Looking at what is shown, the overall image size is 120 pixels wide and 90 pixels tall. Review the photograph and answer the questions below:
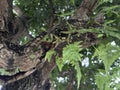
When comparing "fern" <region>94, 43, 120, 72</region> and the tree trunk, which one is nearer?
"fern" <region>94, 43, 120, 72</region>

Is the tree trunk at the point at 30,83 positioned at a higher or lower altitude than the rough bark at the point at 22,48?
lower

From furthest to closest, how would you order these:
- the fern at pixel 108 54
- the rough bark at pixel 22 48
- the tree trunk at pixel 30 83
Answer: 1. the tree trunk at pixel 30 83
2. the rough bark at pixel 22 48
3. the fern at pixel 108 54

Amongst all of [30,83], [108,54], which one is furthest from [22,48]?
[108,54]

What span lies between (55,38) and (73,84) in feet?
3.33

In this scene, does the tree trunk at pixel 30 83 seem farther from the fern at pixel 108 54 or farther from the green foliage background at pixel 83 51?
the fern at pixel 108 54

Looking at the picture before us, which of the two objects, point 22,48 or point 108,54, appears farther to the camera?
point 22,48

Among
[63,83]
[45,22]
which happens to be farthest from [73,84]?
[45,22]

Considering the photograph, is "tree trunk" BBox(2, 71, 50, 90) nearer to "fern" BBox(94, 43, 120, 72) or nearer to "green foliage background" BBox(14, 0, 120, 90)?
"green foliage background" BBox(14, 0, 120, 90)

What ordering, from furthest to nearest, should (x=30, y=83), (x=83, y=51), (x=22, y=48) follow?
1. (x=83, y=51)
2. (x=30, y=83)
3. (x=22, y=48)

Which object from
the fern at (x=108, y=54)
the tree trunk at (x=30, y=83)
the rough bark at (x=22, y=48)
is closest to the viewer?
the fern at (x=108, y=54)

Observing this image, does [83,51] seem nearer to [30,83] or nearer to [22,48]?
[30,83]

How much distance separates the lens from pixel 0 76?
241 cm

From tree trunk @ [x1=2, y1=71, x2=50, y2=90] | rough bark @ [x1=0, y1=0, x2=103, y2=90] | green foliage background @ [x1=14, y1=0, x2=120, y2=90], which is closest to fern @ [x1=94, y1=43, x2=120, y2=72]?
green foliage background @ [x1=14, y1=0, x2=120, y2=90]

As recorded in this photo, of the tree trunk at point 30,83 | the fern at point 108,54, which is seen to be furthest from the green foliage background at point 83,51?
the tree trunk at point 30,83
